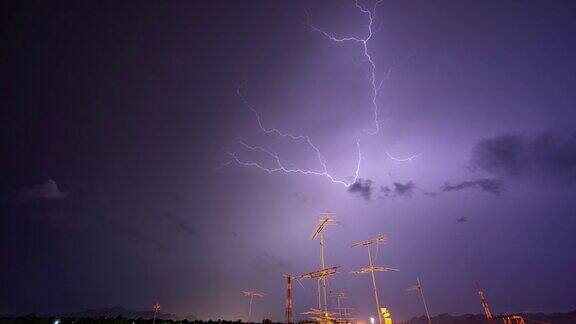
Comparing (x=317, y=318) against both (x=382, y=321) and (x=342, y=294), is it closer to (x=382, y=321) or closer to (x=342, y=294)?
(x=382, y=321)

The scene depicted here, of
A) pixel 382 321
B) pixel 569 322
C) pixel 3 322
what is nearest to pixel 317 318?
pixel 382 321

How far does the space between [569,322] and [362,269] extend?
23622cm

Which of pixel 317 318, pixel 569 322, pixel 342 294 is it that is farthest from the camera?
pixel 569 322

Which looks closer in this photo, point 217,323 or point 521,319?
point 521,319

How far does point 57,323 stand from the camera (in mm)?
36406

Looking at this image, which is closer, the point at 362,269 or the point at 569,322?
the point at 362,269

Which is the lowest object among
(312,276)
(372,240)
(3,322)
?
(3,322)

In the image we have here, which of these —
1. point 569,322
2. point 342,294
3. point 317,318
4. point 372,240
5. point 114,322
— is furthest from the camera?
point 569,322

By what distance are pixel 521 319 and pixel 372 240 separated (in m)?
15.9

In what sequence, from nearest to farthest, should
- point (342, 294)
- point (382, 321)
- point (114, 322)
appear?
point (382, 321), point (114, 322), point (342, 294)

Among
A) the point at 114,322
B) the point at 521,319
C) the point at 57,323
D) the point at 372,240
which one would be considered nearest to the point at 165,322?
the point at 114,322

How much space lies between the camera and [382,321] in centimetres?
2934

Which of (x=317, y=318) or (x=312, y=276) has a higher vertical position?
(x=312, y=276)

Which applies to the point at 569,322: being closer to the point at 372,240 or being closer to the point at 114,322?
the point at 372,240
